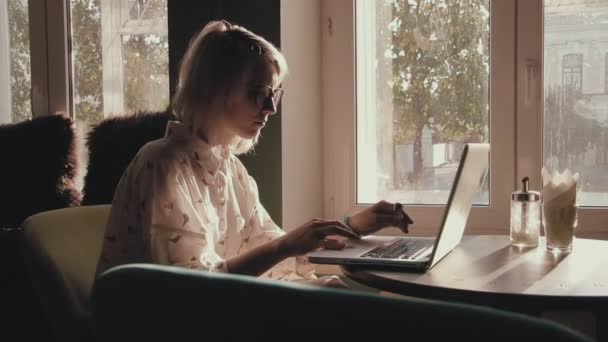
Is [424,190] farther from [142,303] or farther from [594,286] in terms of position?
[142,303]

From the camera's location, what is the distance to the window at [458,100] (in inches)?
81.8

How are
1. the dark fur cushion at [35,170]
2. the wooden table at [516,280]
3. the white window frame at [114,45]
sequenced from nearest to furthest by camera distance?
the wooden table at [516,280] → the dark fur cushion at [35,170] → the white window frame at [114,45]

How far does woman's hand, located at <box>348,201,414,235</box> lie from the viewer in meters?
1.52

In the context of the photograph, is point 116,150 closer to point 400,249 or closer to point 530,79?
point 400,249

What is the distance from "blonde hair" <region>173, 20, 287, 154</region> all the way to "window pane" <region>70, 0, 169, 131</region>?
48.1 inches

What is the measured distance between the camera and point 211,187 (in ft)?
4.56

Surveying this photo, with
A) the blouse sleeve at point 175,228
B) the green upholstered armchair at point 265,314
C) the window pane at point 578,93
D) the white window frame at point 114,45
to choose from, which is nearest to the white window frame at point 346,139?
the window pane at point 578,93

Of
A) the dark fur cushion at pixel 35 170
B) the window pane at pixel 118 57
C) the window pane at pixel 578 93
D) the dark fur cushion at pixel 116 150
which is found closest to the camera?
the window pane at pixel 578 93

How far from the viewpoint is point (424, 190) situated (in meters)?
2.30

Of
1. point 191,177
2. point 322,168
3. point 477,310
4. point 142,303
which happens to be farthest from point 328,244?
point 322,168

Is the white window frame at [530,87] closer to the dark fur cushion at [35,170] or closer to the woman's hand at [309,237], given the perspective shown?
the woman's hand at [309,237]

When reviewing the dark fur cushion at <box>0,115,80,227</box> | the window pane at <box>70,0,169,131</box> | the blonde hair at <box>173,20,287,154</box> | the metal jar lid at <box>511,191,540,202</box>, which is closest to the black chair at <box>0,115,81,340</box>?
the dark fur cushion at <box>0,115,80,227</box>

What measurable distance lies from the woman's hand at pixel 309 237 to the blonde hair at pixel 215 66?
0.34 metres

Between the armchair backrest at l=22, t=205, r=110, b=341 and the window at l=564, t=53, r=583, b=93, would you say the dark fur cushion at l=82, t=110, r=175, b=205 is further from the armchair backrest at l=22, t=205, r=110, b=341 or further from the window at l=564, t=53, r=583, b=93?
the window at l=564, t=53, r=583, b=93
